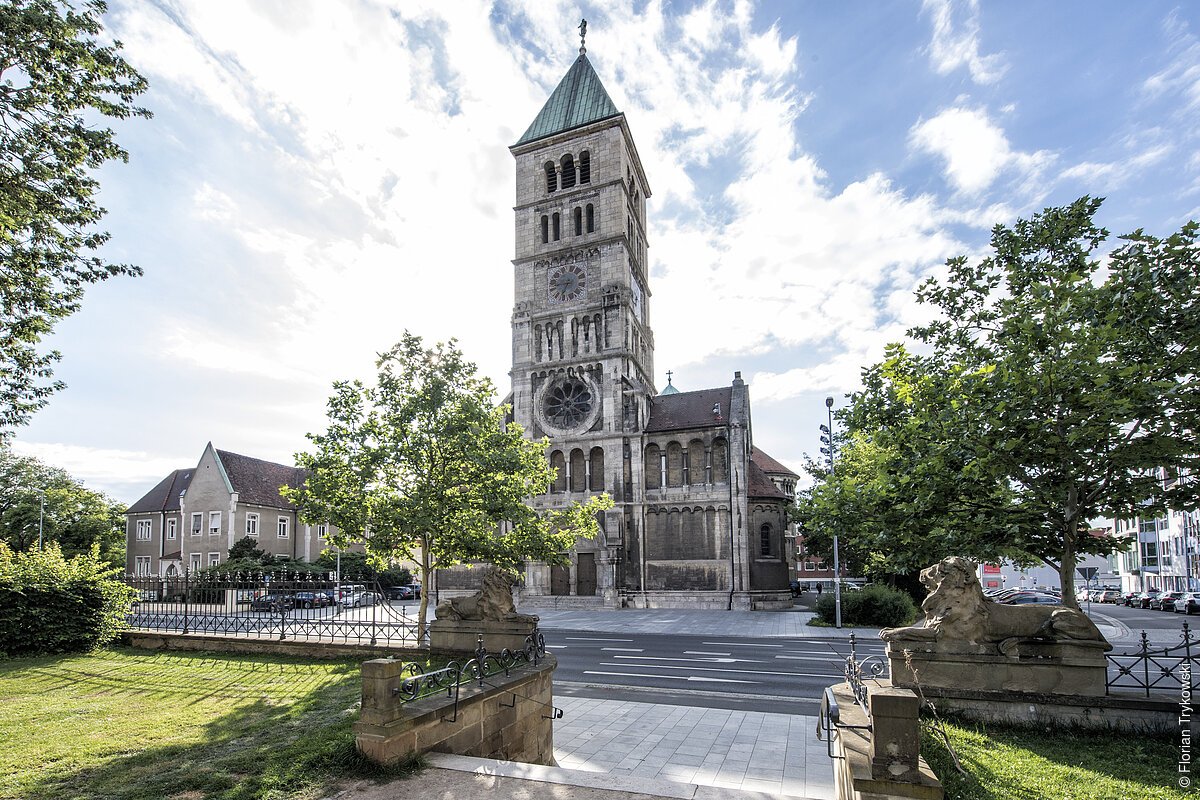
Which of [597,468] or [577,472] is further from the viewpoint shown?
[577,472]

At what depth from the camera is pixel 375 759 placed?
723cm

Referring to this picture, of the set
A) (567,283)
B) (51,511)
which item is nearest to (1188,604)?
(567,283)

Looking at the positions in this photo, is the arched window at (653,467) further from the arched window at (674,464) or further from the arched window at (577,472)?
the arched window at (577,472)

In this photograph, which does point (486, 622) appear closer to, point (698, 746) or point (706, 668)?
point (698, 746)

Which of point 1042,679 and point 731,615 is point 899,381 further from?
point 731,615

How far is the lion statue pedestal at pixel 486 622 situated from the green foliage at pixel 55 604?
438 inches

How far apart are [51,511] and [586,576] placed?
1813 inches

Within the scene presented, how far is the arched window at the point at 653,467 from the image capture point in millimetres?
42500

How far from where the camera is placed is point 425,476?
17.1 metres

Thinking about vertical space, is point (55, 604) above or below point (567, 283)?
below

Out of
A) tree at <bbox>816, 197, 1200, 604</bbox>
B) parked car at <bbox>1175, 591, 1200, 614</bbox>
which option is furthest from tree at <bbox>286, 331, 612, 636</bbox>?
parked car at <bbox>1175, 591, 1200, 614</bbox>

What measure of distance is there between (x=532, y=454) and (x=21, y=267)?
12031 millimetres

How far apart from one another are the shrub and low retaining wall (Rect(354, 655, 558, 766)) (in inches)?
887

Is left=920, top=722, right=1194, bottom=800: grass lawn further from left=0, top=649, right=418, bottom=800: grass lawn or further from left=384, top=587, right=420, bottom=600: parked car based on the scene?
left=384, top=587, right=420, bottom=600: parked car
